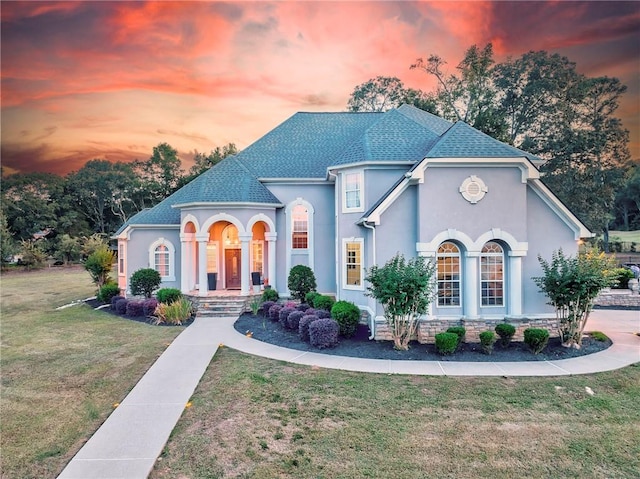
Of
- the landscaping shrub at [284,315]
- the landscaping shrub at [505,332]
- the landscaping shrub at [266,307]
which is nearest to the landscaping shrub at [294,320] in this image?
the landscaping shrub at [284,315]

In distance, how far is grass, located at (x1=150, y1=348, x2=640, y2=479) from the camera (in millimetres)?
5176

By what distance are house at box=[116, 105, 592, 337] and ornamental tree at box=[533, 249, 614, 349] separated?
0.86m

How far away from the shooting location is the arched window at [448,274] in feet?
39.6

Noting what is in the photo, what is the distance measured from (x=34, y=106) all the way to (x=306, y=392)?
22386 mm

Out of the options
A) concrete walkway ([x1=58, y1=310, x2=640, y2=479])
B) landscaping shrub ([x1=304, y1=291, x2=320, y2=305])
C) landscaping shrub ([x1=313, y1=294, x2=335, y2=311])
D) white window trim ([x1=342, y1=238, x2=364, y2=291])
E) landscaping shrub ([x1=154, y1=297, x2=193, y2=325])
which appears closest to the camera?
concrete walkway ([x1=58, y1=310, x2=640, y2=479])

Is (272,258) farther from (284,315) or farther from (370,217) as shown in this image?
(370,217)

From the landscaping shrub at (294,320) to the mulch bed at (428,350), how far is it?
1.48 ft

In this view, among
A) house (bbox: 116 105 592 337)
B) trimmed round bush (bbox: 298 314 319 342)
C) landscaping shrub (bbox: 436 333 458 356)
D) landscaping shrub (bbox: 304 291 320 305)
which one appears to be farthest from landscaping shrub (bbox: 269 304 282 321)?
landscaping shrub (bbox: 436 333 458 356)

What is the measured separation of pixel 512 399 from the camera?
7.41m

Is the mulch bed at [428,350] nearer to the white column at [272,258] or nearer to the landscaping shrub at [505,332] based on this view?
the landscaping shrub at [505,332]

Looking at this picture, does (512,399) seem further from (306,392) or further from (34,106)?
(34,106)

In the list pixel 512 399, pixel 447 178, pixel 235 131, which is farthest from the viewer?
pixel 235 131

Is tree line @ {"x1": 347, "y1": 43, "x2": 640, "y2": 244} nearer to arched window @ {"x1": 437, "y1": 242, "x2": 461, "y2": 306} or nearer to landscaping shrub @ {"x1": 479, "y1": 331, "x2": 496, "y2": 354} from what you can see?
arched window @ {"x1": 437, "y1": 242, "x2": 461, "y2": 306}

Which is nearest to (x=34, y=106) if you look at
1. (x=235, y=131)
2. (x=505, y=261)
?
(x=235, y=131)
